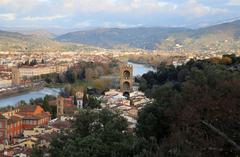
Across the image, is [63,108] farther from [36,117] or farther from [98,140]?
[98,140]

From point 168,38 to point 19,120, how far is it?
2675 inches

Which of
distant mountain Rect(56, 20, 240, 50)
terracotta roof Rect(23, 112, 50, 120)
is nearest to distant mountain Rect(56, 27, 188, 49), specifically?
distant mountain Rect(56, 20, 240, 50)

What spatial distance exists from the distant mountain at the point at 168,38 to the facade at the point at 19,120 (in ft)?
138

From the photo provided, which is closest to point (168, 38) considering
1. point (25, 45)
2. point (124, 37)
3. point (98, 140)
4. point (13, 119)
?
point (124, 37)

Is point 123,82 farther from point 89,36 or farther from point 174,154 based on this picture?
point 89,36

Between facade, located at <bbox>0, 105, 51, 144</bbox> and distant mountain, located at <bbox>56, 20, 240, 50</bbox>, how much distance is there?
138 ft

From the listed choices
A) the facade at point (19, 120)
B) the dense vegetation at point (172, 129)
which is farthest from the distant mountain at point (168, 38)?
the dense vegetation at point (172, 129)

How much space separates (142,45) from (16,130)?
73.8 meters

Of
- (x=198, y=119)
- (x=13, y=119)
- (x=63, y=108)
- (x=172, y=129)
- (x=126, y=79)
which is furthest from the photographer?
(x=126, y=79)

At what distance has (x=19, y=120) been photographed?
35.9 ft

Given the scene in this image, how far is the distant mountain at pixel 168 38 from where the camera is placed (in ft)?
204

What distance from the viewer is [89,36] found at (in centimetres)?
10275

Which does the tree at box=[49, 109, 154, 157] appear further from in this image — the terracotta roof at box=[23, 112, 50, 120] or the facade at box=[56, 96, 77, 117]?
the facade at box=[56, 96, 77, 117]

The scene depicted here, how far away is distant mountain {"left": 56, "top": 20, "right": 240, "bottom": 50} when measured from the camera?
62062 mm
